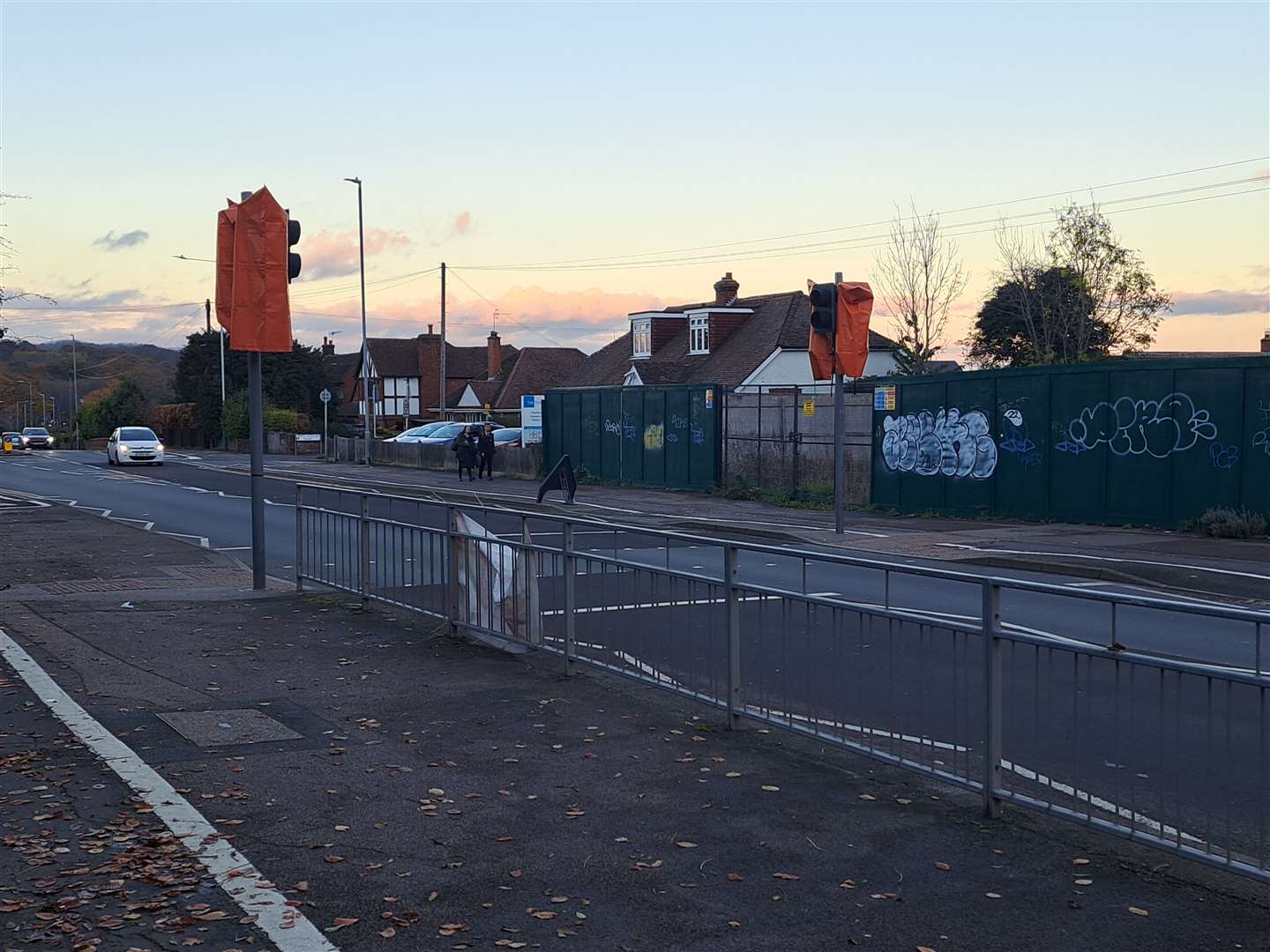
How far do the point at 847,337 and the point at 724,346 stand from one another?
41.9 m

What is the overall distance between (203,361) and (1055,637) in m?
93.7

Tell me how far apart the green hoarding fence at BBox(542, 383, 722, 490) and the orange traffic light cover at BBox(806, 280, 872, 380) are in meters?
12.4

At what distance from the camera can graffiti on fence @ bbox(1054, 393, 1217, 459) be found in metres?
22.0

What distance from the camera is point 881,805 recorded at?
6.55 metres

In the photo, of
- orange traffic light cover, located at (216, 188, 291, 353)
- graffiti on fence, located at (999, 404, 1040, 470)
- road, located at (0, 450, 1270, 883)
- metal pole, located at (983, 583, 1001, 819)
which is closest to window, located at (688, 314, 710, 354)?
graffiti on fence, located at (999, 404, 1040, 470)

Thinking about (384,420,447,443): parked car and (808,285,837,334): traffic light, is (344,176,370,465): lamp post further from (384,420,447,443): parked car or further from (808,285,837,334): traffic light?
(808,285,837,334): traffic light

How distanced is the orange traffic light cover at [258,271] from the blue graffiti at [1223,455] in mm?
15017

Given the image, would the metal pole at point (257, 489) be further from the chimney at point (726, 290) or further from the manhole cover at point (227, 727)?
the chimney at point (726, 290)

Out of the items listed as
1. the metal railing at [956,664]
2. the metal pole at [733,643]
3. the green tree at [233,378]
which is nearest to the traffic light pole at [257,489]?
the metal railing at [956,664]

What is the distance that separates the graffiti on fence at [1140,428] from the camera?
2205 cm

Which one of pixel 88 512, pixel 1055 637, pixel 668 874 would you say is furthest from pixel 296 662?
pixel 88 512

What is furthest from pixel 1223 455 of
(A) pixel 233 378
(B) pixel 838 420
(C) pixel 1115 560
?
(A) pixel 233 378

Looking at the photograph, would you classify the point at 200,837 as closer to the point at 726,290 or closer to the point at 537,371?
the point at 726,290

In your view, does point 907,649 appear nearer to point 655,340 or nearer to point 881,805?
point 881,805
